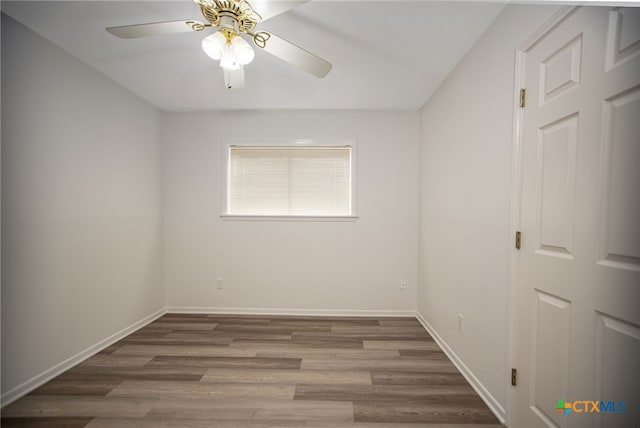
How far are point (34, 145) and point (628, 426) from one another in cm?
353

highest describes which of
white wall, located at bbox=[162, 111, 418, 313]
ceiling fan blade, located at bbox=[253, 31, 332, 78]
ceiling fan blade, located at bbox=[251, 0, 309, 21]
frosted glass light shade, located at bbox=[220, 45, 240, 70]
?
ceiling fan blade, located at bbox=[251, 0, 309, 21]

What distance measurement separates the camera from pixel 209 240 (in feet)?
11.7

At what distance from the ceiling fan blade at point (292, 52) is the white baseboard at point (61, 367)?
2.71m

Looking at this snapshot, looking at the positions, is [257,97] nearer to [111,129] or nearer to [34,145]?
[111,129]

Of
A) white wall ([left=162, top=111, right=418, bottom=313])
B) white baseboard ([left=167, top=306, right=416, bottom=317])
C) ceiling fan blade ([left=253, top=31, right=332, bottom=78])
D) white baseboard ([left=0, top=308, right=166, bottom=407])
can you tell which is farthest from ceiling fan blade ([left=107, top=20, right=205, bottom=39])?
white baseboard ([left=167, top=306, right=416, bottom=317])

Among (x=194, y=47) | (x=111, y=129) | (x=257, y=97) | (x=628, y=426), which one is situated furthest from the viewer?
(x=257, y=97)

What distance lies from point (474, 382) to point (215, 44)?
2.69 m

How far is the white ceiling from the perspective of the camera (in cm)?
180

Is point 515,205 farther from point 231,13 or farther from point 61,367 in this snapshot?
point 61,367

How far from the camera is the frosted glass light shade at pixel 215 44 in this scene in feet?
4.78

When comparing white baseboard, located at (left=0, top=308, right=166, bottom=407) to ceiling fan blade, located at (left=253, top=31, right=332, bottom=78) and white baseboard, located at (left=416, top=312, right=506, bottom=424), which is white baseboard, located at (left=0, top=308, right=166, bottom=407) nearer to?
ceiling fan blade, located at (left=253, top=31, right=332, bottom=78)

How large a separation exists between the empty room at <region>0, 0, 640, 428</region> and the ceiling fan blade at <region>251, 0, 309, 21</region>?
2 centimetres

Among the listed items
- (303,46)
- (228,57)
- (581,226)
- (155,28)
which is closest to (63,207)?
(155,28)

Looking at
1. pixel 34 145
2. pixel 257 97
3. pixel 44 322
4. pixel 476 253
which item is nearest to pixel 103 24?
pixel 34 145
